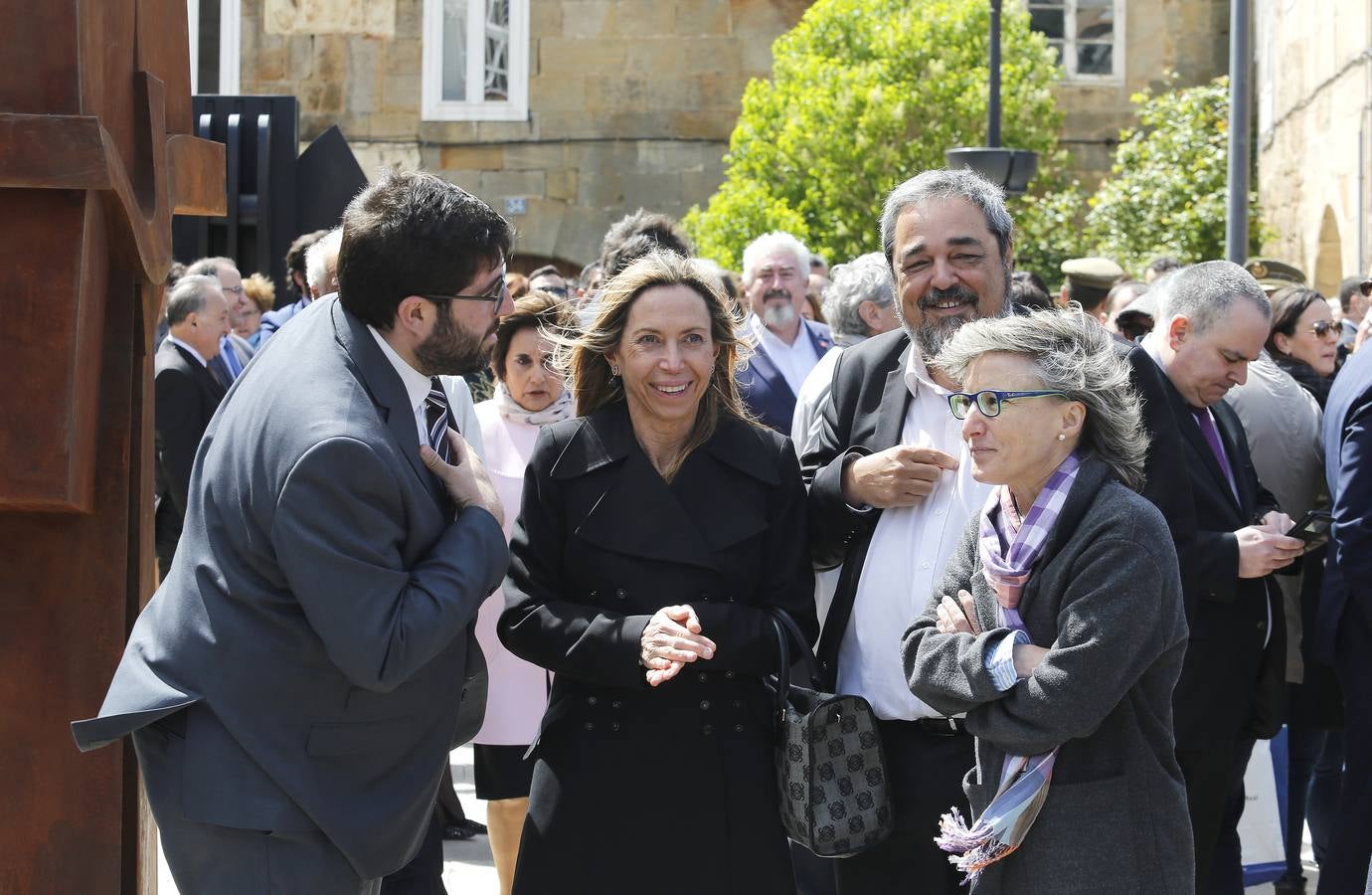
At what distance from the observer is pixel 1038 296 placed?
6.18 m

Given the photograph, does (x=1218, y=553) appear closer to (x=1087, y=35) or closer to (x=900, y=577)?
(x=900, y=577)

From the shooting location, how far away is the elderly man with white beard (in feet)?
21.8

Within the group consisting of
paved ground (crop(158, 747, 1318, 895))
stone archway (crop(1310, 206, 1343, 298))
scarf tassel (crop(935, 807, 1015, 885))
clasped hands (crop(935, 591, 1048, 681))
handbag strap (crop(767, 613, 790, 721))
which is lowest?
paved ground (crop(158, 747, 1318, 895))

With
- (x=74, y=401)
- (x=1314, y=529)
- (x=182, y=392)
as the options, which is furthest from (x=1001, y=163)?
(x=74, y=401)

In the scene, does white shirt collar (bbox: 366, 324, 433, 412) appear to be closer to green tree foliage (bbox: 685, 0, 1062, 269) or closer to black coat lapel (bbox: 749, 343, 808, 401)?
black coat lapel (bbox: 749, 343, 808, 401)

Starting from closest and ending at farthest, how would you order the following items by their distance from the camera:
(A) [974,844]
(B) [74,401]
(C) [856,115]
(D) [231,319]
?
(B) [74,401] < (A) [974,844] < (D) [231,319] < (C) [856,115]

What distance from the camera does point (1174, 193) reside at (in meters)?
15.7

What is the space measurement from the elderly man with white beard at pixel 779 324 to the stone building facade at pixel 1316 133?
6212mm

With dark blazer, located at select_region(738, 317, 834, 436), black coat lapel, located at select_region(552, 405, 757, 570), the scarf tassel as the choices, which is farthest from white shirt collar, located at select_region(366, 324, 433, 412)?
dark blazer, located at select_region(738, 317, 834, 436)

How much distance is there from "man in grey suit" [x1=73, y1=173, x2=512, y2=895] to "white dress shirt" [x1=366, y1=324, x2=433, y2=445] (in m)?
0.04

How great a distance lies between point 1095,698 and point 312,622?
1.42m

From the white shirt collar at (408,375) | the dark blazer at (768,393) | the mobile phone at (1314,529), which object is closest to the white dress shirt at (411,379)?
the white shirt collar at (408,375)

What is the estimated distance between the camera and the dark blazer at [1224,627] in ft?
14.6

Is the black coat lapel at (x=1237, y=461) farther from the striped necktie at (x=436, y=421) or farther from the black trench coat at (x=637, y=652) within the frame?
the striped necktie at (x=436, y=421)
